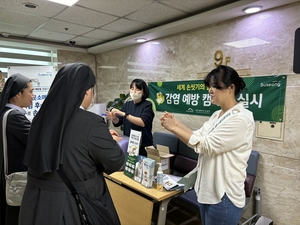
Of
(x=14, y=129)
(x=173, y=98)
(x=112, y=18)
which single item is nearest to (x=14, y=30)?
(x=112, y=18)

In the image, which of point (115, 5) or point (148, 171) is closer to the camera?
point (148, 171)

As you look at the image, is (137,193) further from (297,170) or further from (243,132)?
(297,170)

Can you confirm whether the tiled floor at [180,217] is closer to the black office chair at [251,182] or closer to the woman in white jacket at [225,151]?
the black office chair at [251,182]

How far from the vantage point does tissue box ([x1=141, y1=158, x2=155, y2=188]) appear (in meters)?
1.81

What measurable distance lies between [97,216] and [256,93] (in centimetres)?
191

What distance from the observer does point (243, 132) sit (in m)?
1.21

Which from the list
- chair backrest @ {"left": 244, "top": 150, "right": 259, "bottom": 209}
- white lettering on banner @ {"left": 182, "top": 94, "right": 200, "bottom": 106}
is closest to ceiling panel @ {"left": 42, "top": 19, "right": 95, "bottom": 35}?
white lettering on banner @ {"left": 182, "top": 94, "right": 200, "bottom": 106}

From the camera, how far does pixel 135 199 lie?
193 cm

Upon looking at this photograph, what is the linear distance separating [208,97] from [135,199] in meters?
1.46

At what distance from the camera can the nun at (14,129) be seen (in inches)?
63.5

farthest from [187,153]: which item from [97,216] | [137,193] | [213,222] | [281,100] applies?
[97,216]

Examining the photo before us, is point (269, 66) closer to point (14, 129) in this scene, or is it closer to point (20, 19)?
point (14, 129)

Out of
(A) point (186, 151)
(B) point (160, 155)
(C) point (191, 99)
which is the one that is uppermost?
(C) point (191, 99)

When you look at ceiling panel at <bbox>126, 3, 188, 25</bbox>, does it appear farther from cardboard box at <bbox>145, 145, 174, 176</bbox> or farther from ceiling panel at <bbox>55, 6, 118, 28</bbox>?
cardboard box at <bbox>145, 145, 174, 176</bbox>
